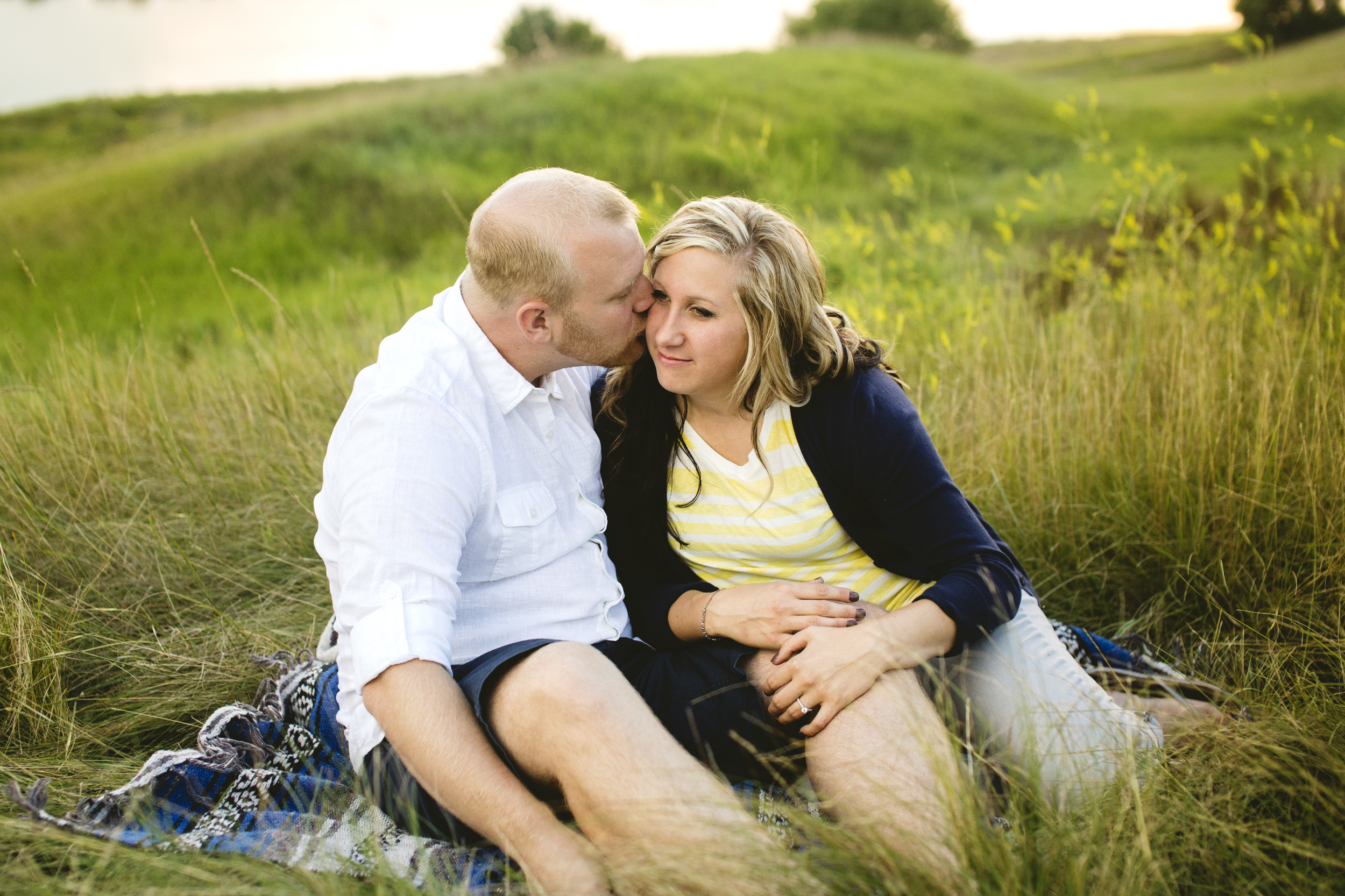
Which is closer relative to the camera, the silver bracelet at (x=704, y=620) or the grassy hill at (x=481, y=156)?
the silver bracelet at (x=704, y=620)

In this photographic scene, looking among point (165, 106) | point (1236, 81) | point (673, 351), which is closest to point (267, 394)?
point (673, 351)

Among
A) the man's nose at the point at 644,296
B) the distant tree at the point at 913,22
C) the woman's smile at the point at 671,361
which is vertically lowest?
the woman's smile at the point at 671,361

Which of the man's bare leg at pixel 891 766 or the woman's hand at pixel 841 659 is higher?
the woman's hand at pixel 841 659

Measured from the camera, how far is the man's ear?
226 cm

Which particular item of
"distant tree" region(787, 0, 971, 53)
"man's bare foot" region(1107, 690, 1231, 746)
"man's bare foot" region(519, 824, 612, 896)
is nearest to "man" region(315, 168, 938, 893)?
"man's bare foot" region(519, 824, 612, 896)

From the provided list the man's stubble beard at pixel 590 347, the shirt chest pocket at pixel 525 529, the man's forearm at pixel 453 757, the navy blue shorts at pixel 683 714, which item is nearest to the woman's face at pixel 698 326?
the man's stubble beard at pixel 590 347

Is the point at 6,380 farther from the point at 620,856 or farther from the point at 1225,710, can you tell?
the point at 1225,710

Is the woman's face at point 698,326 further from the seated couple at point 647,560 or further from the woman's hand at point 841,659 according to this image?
the woman's hand at point 841,659

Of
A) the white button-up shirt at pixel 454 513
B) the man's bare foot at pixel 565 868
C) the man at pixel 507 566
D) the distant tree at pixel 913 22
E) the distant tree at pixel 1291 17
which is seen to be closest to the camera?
the man's bare foot at pixel 565 868

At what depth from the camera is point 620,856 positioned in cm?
162

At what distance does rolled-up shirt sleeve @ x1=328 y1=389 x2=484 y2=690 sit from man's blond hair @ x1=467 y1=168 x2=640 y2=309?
43cm

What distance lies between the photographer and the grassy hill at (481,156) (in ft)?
34.5

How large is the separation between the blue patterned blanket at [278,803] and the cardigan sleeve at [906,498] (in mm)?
706

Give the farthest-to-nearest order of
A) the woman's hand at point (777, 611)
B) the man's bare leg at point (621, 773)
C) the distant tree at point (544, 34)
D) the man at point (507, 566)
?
the distant tree at point (544, 34)
the woman's hand at point (777, 611)
the man at point (507, 566)
the man's bare leg at point (621, 773)
